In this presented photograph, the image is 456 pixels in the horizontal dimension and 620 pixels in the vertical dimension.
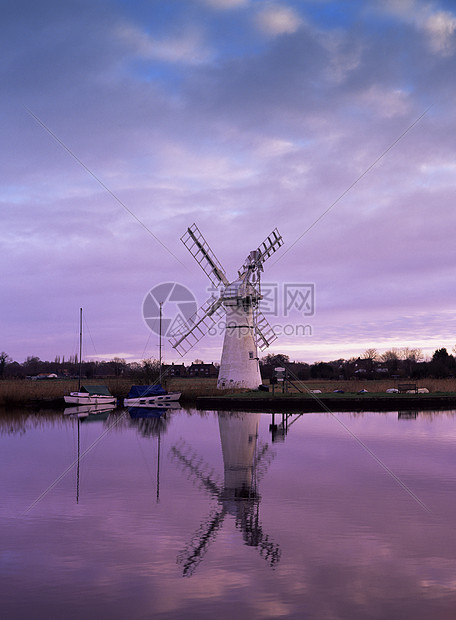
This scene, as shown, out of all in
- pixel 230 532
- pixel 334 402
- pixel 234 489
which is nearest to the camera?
pixel 230 532

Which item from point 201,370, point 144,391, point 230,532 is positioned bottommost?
point 230,532

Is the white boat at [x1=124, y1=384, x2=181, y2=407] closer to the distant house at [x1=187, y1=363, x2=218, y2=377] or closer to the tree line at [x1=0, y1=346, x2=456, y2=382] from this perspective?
the tree line at [x1=0, y1=346, x2=456, y2=382]

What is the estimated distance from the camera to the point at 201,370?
16038 centimetres

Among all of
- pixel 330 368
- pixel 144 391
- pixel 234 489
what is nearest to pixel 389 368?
pixel 330 368

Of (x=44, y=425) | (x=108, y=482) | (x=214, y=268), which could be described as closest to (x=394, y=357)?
(x=214, y=268)

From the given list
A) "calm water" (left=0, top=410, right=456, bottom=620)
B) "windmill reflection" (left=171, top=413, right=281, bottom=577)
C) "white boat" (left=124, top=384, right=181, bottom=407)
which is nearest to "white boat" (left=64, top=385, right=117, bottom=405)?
"white boat" (left=124, top=384, right=181, bottom=407)

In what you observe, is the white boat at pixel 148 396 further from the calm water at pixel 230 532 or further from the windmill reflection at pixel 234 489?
the calm water at pixel 230 532

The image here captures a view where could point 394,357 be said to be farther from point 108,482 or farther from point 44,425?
point 108,482

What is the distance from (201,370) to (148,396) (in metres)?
110

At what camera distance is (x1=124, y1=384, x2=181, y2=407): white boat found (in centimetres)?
5003

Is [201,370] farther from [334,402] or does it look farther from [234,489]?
[234,489]

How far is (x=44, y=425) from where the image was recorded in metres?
31.1

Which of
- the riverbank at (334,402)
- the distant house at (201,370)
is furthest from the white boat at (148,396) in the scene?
the distant house at (201,370)

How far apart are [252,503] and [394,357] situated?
143653mm
